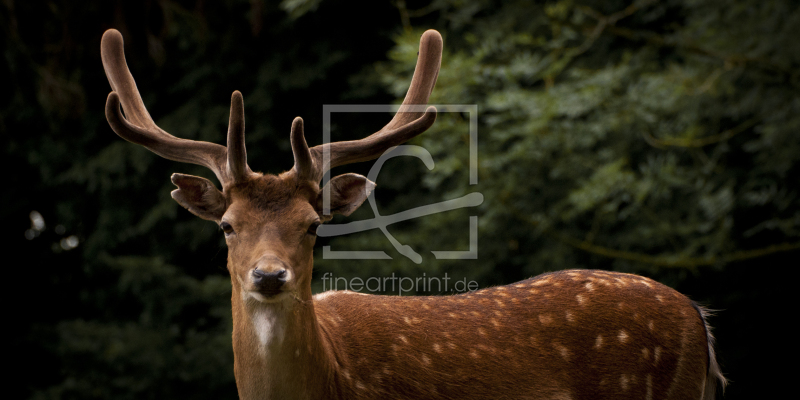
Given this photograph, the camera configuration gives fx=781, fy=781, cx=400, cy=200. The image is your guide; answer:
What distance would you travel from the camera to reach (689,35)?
7.41 m

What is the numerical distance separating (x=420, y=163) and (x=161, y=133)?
5870 millimetres

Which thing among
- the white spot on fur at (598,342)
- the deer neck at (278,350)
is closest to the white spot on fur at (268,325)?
the deer neck at (278,350)

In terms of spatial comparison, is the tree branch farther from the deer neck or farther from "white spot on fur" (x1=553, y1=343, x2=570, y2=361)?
the deer neck

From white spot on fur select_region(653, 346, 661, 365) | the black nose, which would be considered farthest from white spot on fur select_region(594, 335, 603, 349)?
the black nose

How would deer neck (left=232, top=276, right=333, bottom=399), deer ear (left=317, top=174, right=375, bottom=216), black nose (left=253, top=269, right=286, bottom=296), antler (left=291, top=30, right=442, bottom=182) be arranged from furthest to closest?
deer ear (left=317, top=174, right=375, bottom=216)
antler (left=291, top=30, right=442, bottom=182)
deer neck (left=232, top=276, right=333, bottom=399)
black nose (left=253, top=269, right=286, bottom=296)

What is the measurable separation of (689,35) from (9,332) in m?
8.49

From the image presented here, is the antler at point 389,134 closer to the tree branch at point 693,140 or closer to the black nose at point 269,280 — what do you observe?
the black nose at point 269,280

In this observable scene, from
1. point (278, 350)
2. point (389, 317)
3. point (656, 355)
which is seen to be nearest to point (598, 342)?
point (656, 355)

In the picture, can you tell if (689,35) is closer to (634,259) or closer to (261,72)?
(634,259)

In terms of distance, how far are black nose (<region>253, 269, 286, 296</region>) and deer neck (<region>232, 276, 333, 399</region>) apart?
7.4 inches

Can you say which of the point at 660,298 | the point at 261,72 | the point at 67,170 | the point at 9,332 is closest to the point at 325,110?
the point at 261,72

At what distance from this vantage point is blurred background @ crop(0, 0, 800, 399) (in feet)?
22.0

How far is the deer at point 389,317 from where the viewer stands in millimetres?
2912

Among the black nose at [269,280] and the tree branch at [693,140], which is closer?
the black nose at [269,280]
